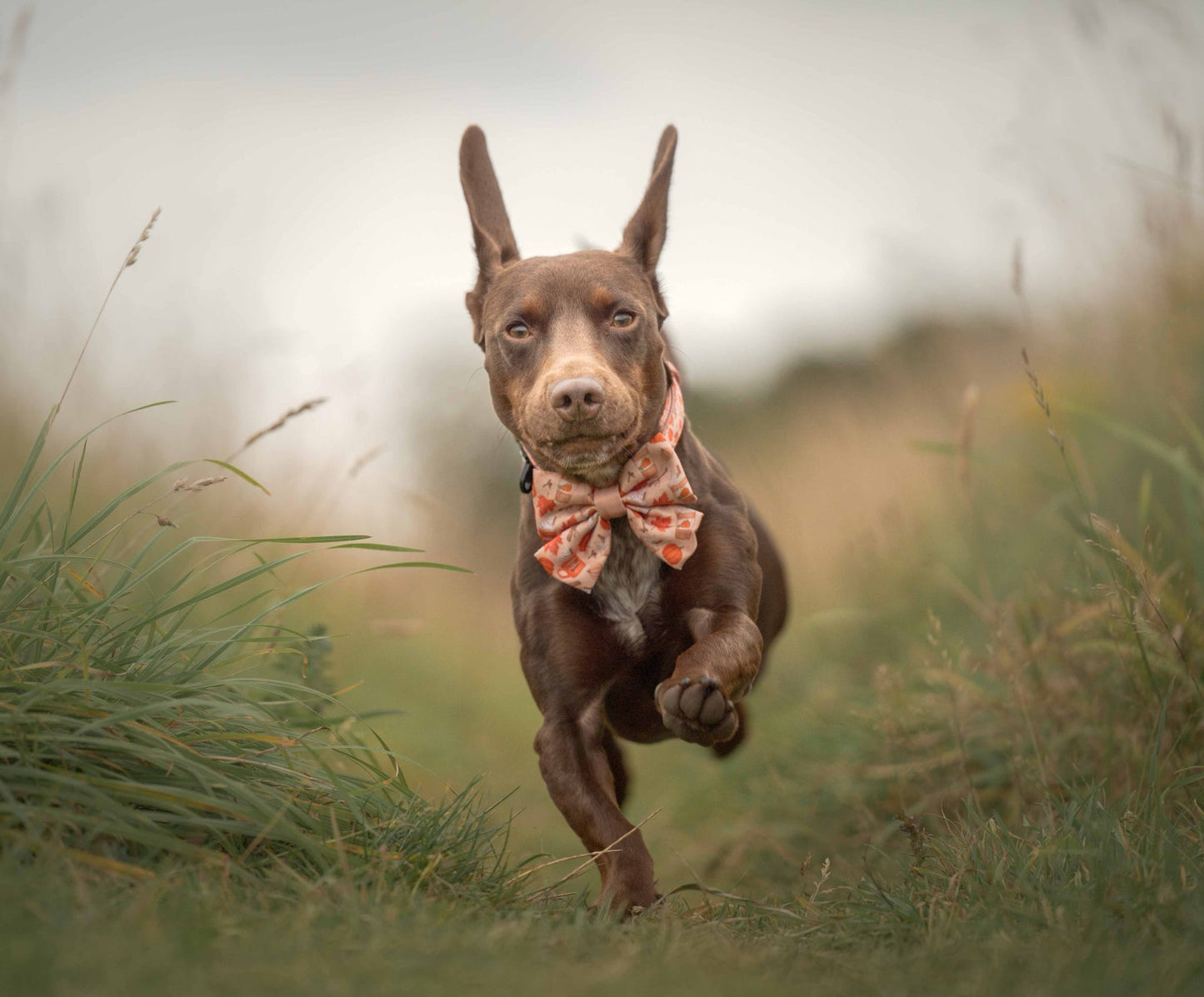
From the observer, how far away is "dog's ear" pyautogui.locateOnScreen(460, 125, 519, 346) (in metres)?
3.72

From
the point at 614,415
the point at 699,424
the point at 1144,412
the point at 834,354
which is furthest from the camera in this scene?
the point at 834,354

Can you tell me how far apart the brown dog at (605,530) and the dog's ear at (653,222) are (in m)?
0.07

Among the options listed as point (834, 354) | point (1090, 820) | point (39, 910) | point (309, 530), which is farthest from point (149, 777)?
point (834, 354)

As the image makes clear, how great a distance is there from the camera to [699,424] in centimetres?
891

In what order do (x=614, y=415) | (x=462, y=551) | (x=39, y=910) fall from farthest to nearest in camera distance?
(x=462, y=551) → (x=614, y=415) → (x=39, y=910)

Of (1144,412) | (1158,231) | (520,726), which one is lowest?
(520,726)

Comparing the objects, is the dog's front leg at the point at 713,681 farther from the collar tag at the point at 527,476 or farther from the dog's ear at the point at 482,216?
the dog's ear at the point at 482,216

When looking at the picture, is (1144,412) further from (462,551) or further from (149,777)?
(462,551)

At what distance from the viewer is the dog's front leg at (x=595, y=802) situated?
8.64 ft

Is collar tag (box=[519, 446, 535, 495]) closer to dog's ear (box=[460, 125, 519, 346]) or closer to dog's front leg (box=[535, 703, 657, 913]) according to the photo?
dog's ear (box=[460, 125, 519, 346])

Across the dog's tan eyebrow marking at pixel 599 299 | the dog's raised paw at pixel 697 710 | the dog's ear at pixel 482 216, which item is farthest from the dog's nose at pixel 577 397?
the dog's ear at pixel 482 216

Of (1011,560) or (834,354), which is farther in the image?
(834,354)

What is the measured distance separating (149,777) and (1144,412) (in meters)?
4.07

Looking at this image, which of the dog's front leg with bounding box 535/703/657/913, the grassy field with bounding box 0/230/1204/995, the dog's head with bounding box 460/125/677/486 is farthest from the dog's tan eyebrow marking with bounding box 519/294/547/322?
the dog's front leg with bounding box 535/703/657/913
